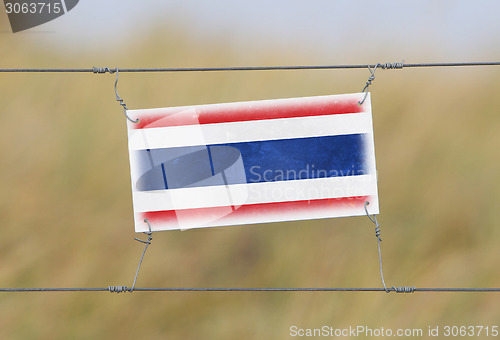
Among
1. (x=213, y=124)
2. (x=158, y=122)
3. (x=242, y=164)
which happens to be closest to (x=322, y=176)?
(x=242, y=164)

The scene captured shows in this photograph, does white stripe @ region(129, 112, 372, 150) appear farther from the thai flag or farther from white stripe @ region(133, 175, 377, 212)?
white stripe @ region(133, 175, 377, 212)

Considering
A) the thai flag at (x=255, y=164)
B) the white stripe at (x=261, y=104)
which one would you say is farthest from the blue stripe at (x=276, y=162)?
the white stripe at (x=261, y=104)

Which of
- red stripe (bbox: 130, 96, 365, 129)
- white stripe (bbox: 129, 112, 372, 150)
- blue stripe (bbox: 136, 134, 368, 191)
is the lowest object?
blue stripe (bbox: 136, 134, 368, 191)

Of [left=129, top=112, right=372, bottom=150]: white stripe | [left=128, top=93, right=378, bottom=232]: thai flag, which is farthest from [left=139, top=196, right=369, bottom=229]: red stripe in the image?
[left=129, top=112, right=372, bottom=150]: white stripe

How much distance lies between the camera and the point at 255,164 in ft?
5.10

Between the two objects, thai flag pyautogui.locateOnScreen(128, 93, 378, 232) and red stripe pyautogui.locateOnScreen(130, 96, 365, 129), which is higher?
red stripe pyautogui.locateOnScreen(130, 96, 365, 129)

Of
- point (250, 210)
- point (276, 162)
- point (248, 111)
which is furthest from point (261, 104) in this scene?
point (250, 210)

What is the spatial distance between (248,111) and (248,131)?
6 cm

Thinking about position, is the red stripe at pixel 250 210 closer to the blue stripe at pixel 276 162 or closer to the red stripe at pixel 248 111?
the blue stripe at pixel 276 162

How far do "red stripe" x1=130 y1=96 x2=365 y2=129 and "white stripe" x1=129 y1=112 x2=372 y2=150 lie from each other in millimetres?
12

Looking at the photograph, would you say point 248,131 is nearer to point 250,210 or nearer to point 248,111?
point 248,111

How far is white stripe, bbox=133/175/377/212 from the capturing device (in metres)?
1.55

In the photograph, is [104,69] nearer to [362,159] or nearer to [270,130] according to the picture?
[270,130]

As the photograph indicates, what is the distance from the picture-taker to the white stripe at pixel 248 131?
5.10 feet
